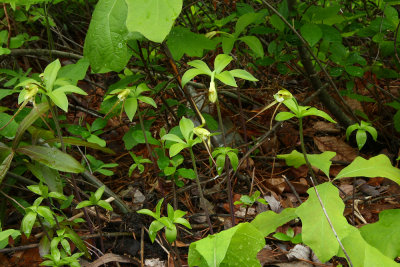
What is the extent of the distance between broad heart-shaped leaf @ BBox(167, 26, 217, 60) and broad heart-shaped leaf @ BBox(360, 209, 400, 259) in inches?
43.2

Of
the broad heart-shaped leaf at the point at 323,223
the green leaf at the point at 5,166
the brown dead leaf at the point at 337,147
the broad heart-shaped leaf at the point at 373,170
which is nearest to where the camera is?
the broad heart-shaped leaf at the point at 323,223

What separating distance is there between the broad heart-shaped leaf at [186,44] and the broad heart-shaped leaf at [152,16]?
0.73 m

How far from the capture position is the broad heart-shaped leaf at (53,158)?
1691 mm

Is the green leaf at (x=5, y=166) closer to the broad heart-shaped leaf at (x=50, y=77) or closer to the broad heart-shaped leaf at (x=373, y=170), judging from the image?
the broad heart-shaped leaf at (x=50, y=77)

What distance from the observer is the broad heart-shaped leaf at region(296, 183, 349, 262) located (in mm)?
1287

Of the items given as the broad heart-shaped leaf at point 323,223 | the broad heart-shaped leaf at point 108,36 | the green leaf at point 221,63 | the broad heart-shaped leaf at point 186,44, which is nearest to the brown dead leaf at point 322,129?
the broad heart-shaped leaf at point 186,44

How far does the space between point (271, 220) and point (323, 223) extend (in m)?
0.32

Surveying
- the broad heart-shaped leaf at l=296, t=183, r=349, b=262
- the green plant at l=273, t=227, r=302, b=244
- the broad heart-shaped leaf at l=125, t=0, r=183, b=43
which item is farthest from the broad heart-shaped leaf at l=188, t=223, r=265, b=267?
the broad heart-shaped leaf at l=125, t=0, r=183, b=43

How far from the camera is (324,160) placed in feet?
5.54

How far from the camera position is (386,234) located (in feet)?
5.00

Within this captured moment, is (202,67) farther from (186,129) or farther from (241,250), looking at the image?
(241,250)

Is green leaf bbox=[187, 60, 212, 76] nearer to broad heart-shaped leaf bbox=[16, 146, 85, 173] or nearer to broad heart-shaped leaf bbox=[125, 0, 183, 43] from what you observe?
broad heart-shaped leaf bbox=[125, 0, 183, 43]

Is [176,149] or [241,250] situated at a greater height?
[176,149]

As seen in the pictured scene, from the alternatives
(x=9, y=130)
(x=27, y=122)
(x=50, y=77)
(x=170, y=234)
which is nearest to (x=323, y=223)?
(x=170, y=234)
